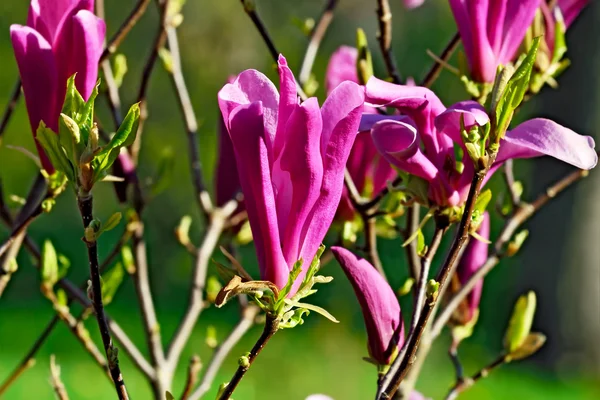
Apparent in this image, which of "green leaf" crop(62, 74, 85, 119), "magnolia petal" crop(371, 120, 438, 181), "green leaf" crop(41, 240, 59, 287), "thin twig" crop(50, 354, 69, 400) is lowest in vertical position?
"thin twig" crop(50, 354, 69, 400)

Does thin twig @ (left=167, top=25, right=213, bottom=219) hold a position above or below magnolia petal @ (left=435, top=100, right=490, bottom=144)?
above

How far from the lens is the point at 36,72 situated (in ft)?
2.09

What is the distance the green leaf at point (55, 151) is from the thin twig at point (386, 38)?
1.37 ft

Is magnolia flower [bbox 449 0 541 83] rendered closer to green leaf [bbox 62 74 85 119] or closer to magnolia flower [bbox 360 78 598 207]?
magnolia flower [bbox 360 78 598 207]

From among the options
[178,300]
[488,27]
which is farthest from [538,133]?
[178,300]

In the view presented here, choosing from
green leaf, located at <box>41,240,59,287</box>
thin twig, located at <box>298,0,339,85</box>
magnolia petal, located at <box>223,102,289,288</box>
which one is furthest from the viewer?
thin twig, located at <box>298,0,339,85</box>

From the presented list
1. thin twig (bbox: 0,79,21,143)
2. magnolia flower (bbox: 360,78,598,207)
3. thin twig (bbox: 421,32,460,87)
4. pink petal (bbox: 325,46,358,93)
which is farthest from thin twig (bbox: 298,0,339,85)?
magnolia flower (bbox: 360,78,598,207)

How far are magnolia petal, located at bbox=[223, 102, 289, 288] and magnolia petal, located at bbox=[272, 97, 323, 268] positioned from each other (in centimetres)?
1

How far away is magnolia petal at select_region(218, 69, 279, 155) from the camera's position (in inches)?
20.7

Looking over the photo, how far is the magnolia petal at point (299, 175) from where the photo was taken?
518mm

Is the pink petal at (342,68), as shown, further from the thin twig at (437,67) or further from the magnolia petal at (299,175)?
the magnolia petal at (299,175)

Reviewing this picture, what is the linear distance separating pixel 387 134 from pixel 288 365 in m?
3.44

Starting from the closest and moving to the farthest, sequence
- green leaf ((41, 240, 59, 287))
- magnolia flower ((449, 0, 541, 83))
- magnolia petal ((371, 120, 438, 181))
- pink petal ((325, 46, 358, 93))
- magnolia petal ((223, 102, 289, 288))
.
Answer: magnolia petal ((223, 102, 289, 288))
magnolia petal ((371, 120, 438, 181))
magnolia flower ((449, 0, 541, 83))
green leaf ((41, 240, 59, 287))
pink petal ((325, 46, 358, 93))

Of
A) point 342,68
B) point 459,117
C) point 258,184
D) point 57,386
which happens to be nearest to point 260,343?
point 258,184
